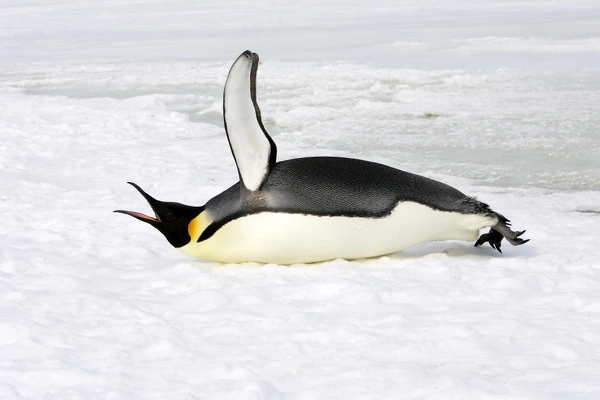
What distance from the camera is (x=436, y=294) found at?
3.29m

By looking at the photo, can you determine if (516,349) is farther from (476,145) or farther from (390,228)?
(476,145)

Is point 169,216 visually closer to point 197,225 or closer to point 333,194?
point 197,225

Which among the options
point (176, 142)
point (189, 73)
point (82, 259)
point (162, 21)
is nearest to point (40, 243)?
point (82, 259)

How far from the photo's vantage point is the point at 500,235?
396 cm

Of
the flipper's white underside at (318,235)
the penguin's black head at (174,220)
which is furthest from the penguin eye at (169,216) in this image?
the flipper's white underside at (318,235)

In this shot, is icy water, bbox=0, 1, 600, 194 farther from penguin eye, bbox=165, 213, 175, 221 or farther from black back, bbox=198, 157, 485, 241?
penguin eye, bbox=165, 213, 175, 221

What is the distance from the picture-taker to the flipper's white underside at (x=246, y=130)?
144 inches

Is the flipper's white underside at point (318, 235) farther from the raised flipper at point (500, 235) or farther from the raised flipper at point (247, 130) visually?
the raised flipper at point (247, 130)

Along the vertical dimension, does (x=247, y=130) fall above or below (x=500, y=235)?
above

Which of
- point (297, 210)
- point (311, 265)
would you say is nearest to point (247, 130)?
point (297, 210)

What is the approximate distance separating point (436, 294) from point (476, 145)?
4.01 meters

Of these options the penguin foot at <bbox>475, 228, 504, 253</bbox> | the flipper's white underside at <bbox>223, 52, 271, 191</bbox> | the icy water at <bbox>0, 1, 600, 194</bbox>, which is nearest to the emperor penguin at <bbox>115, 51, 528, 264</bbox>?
the flipper's white underside at <bbox>223, 52, 271, 191</bbox>

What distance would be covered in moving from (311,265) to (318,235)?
0.15 metres

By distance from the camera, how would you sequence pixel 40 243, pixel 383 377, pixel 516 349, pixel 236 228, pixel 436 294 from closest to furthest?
1. pixel 383 377
2. pixel 516 349
3. pixel 436 294
4. pixel 236 228
5. pixel 40 243
